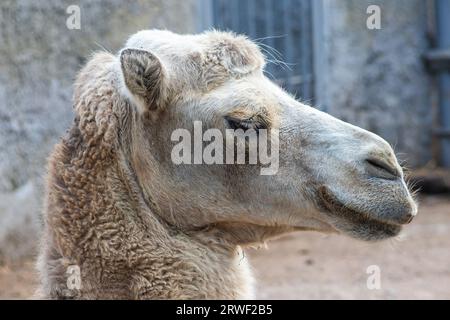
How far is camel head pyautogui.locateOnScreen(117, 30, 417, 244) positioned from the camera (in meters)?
3.30

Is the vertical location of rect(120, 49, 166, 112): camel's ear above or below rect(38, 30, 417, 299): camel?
above

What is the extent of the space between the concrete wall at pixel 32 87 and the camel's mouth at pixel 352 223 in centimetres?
401

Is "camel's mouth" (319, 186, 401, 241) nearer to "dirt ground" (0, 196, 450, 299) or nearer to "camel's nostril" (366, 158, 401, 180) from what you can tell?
"camel's nostril" (366, 158, 401, 180)

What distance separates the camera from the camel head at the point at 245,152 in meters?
3.30

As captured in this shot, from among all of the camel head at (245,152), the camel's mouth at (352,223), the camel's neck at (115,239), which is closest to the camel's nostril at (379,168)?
the camel head at (245,152)

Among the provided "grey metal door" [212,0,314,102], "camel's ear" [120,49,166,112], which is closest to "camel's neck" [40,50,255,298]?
"camel's ear" [120,49,166,112]

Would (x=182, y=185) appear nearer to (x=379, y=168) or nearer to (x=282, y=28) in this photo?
(x=379, y=168)

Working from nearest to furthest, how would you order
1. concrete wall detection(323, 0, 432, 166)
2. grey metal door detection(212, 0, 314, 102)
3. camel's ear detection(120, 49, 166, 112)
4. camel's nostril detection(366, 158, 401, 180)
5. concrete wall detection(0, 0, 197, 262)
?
camel's nostril detection(366, 158, 401, 180) → camel's ear detection(120, 49, 166, 112) → concrete wall detection(0, 0, 197, 262) → grey metal door detection(212, 0, 314, 102) → concrete wall detection(323, 0, 432, 166)

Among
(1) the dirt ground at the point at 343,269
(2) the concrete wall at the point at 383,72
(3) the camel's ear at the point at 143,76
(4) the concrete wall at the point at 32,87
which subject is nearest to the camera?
(3) the camel's ear at the point at 143,76

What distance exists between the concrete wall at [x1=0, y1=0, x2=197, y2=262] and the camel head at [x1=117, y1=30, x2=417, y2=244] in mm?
3574

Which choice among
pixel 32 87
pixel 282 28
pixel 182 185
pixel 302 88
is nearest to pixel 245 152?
pixel 182 185

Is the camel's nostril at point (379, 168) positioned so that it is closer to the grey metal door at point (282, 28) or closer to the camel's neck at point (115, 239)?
the camel's neck at point (115, 239)

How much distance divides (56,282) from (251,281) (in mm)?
804

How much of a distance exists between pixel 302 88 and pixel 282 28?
761 millimetres
